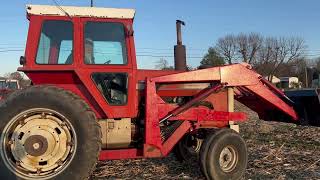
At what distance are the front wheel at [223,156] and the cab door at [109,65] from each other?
1360 mm

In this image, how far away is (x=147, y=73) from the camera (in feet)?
25.4

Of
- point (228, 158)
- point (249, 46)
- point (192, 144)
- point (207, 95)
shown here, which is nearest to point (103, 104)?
point (207, 95)

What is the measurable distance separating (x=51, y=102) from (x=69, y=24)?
1.24m

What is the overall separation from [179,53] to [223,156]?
2.09 meters

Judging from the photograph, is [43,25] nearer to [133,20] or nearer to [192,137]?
[133,20]

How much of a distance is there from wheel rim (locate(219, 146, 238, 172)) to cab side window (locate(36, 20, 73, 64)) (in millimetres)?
2854

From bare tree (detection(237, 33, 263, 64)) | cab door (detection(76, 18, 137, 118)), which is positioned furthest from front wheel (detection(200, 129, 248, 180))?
bare tree (detection(237, 33, 263, 64))

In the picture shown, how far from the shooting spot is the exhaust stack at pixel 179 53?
874cm

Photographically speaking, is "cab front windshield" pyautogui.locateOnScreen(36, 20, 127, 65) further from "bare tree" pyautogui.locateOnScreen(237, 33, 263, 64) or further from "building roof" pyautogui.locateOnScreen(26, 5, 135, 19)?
"bare tree" pyautogui.locateOnScreen(237, 33, 263, 64)

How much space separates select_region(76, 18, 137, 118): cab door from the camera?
7074 millimetres

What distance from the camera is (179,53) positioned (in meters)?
→ 8.80

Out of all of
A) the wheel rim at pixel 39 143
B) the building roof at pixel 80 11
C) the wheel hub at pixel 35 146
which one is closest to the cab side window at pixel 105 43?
the building roof at pixel 80 11

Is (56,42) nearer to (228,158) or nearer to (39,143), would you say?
(39,143)

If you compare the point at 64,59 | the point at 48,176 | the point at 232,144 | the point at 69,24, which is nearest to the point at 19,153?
the point at 48,176
